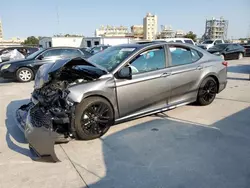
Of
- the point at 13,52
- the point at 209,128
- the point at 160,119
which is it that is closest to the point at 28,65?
the point at 13,52

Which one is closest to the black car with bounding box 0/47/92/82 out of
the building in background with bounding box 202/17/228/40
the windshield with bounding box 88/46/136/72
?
the windshield with bounding box 88/46/136/72

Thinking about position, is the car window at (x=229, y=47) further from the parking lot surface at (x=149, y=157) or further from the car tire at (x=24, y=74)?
the car tire at (x=24, y=74)

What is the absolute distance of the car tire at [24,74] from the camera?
9508mm

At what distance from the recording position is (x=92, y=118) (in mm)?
3699

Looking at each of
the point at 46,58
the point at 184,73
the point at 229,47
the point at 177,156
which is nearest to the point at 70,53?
the point at 46,58

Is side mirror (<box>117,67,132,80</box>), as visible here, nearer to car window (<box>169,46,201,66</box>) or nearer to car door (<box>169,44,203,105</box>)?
car door (<box>169,44,203,105</box>)

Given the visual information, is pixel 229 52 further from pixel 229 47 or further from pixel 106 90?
pixel 106 90

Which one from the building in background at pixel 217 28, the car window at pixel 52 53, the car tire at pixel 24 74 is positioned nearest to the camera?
the car tire at pixel 24 74

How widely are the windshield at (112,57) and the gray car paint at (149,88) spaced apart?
0.14 metres

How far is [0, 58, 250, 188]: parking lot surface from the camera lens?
8.71 ft

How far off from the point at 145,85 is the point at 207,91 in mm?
1997

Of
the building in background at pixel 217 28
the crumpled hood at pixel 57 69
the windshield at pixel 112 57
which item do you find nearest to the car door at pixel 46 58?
the windshield at pixel 112 57

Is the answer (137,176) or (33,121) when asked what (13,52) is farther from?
(137,176)

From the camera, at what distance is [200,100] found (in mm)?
5301
